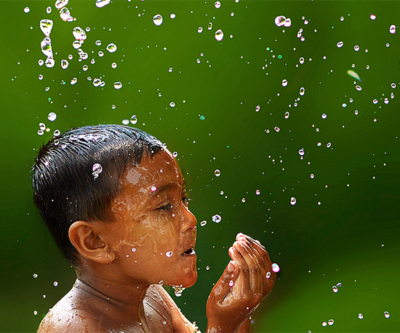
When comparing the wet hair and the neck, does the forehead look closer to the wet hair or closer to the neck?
the wet hair

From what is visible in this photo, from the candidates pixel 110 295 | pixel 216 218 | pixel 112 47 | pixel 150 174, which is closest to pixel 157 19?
pixel 112 47

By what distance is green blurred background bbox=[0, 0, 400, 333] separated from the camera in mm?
1826

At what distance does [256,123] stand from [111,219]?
1.12 m

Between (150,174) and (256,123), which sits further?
(256,123)

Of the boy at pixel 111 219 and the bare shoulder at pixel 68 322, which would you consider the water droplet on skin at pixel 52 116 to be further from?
the bare shoulder at pixel 68 322

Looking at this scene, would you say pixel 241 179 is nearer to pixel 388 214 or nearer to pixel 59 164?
pixel 388 214

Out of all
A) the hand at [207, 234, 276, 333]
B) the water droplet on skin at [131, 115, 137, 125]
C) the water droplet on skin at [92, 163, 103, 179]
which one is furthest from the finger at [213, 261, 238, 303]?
the water droplet on skin at [131, 115, 137, 125]

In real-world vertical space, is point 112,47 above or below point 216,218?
above

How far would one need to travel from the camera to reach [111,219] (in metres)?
0.90

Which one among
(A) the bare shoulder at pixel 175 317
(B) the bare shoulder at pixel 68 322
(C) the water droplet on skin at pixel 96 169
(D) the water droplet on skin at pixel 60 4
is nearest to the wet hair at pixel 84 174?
(C) the water droplet on skin at pixel 96 169

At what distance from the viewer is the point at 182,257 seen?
3.05ft

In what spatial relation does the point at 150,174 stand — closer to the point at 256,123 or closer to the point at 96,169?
the point at 96,169

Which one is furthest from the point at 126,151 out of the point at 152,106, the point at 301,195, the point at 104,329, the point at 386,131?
the point at 386,131

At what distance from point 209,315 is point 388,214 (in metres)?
1.12
